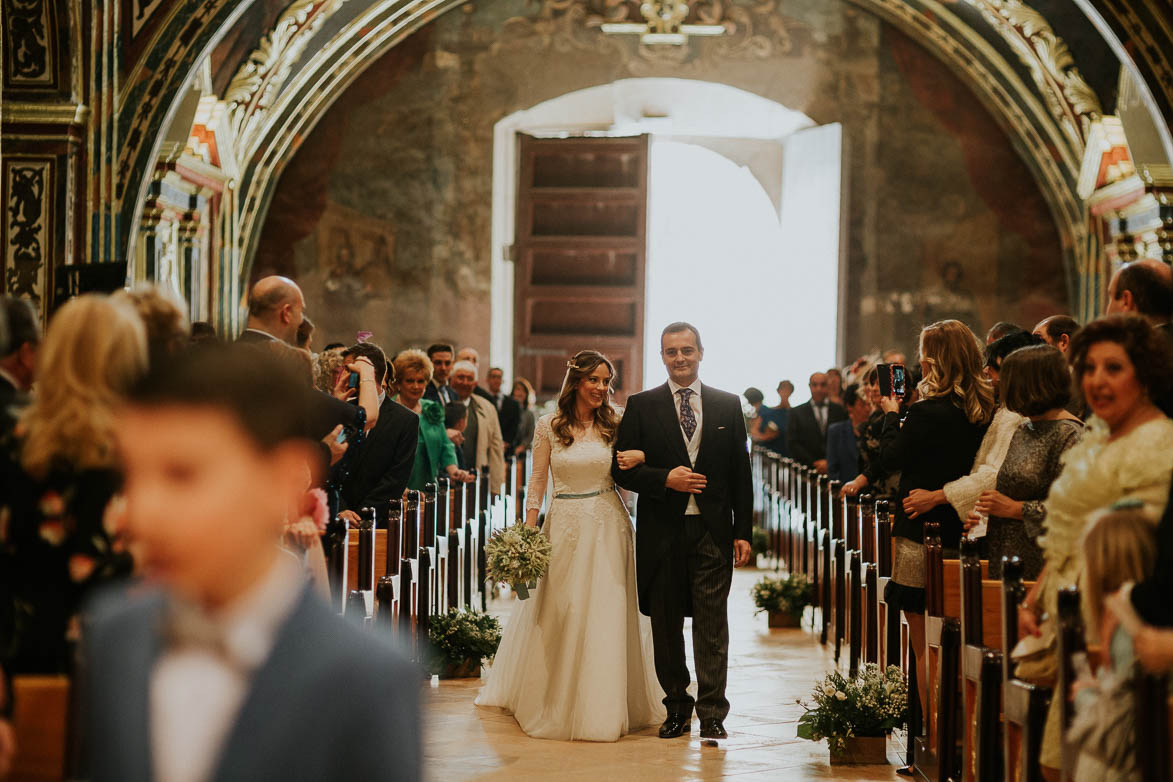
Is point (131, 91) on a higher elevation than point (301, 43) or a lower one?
lower

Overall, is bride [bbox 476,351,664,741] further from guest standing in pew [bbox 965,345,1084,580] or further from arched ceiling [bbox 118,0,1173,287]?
arched ceiling [bbox 118,0,1173,287]

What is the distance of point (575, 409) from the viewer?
21.7 ft

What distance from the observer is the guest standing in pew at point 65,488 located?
2.53 meters

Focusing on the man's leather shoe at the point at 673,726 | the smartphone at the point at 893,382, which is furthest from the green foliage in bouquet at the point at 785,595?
the man's leather shoe at the point at 673,726

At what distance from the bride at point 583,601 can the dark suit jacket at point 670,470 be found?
0.39 ft

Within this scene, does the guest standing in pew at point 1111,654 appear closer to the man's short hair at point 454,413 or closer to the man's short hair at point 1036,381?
the man's short hair at point 1036,381

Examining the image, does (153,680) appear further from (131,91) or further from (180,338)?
(131,91)

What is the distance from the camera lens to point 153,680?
1493mm

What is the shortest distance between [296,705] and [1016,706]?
298 centimetres

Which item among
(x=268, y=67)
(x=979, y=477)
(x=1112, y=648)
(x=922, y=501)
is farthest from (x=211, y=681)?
(x=268, y=67)

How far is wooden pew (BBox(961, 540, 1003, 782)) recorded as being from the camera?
4473mm

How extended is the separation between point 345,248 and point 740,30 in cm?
550

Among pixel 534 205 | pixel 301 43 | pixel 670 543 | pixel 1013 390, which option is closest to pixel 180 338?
pixel 1013 390

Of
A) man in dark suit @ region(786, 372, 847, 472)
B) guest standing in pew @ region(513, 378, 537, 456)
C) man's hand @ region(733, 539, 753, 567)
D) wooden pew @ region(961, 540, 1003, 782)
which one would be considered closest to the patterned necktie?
man's hand @ region(733, 539, 753, 567)
